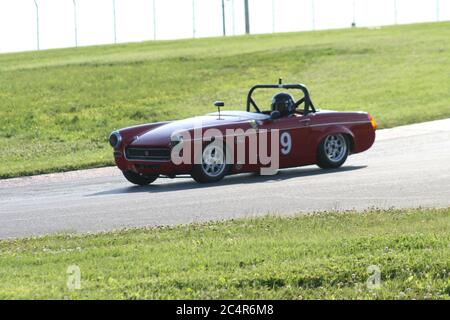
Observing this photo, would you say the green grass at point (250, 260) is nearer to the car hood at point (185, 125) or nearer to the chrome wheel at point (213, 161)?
the chrome wheel at point (213, 161)

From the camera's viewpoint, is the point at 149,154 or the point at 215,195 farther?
the point at 149,154

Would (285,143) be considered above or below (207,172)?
above

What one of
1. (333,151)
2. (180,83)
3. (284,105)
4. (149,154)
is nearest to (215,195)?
(149,154)

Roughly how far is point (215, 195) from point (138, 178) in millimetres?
2434

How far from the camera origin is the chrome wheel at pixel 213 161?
52.7 ft

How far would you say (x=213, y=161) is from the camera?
16156 millimetres

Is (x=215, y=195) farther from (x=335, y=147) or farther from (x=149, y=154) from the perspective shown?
(x=335, y=147)

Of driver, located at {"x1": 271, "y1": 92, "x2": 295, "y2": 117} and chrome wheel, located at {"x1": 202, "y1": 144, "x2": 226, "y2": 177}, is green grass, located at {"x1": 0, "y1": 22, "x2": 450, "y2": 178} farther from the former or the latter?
chrome wheel, located at {"x1": 202, "y1": 144, "x2": 226, "y2": 177}

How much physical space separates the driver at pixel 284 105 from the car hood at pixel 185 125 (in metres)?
0.33

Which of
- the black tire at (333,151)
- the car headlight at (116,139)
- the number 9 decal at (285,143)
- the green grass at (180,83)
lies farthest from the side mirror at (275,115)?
the green grass at (180,83)

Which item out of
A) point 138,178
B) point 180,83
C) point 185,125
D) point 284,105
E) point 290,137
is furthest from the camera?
point 180,83

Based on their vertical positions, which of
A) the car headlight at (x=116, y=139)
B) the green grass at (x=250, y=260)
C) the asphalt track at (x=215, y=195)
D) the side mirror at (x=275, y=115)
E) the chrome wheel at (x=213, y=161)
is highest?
the side mirror at (x=275, y=115)

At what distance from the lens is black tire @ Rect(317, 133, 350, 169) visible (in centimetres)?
1736

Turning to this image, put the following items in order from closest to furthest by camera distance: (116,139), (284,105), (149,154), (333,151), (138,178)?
(149,154), (116,139), (138,178), (284,105), (333,151)
